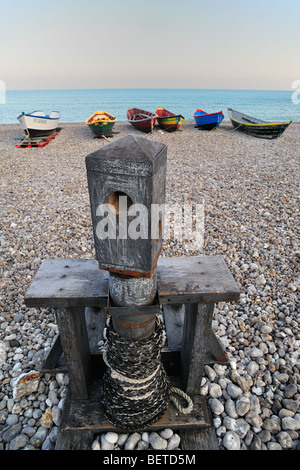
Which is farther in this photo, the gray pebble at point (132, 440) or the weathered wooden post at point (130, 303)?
the gray pebble at point (132, 440)

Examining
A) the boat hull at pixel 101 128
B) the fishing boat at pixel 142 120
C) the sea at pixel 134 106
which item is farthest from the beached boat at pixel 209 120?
the sea at pixel 134 106

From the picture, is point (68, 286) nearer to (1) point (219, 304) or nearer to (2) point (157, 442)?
(2) point (157, 442)

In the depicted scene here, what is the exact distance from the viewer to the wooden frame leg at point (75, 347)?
66.9 inches

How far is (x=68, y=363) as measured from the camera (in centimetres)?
184

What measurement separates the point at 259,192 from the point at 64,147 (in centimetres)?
841

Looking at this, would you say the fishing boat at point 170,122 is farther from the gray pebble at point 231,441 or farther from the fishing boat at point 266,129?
the gray pebble at point 231,441

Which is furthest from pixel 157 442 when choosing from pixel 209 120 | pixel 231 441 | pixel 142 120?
pixel 209 120

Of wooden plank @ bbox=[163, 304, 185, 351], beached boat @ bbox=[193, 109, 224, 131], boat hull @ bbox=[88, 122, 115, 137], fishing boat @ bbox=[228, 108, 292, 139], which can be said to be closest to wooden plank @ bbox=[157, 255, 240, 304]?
wooden plank @ bbox=[163, 304, 185, 351]

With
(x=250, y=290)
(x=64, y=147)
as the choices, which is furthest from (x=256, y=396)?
(x=64, y=147)

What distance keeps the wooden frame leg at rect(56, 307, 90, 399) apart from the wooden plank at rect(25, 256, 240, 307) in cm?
15

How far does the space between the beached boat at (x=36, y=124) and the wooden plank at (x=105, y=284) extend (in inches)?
483

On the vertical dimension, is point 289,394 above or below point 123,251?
below

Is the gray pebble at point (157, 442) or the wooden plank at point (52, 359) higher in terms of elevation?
the wooden plank at point (52, 359)
